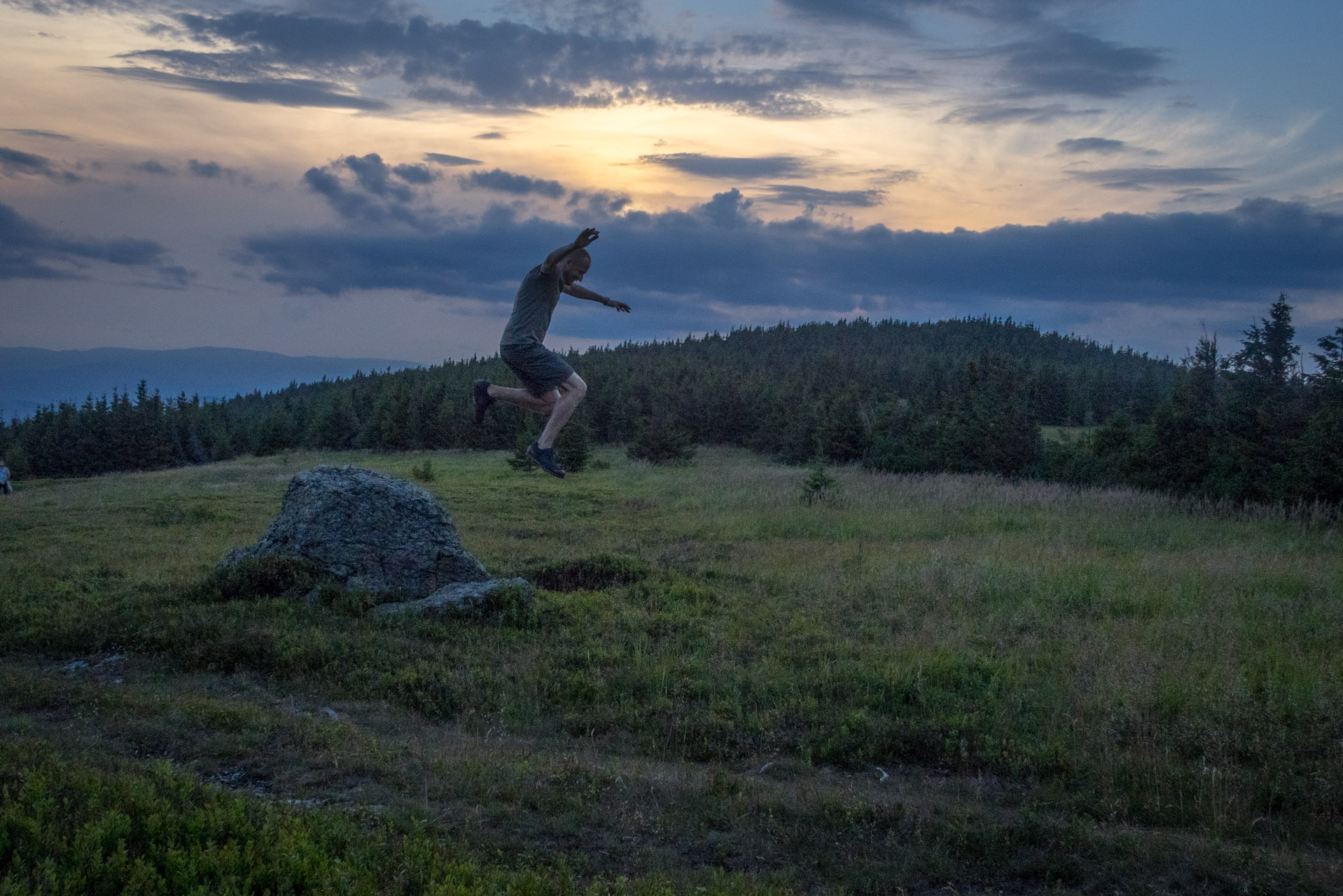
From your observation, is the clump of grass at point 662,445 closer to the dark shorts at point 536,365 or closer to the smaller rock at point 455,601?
the smaller rock at point 455,601

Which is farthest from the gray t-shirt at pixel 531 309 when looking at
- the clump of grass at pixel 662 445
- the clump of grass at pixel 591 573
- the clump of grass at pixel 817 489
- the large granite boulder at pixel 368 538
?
the clump of grass at pixel 662 445

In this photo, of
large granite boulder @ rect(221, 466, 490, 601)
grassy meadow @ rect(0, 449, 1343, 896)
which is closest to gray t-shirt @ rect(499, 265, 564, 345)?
grassy meadow @ rect(0, 449, 1343, 896)

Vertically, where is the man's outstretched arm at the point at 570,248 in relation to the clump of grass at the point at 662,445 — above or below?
above

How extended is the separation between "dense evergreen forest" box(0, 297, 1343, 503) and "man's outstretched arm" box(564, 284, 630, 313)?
20200 mm

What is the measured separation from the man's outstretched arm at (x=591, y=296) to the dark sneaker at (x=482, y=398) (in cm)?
151

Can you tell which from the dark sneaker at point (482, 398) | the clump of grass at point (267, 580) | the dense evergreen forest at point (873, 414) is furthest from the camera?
the dense evergreen forest at point (873, 414)

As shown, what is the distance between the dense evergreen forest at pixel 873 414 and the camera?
23938 mm

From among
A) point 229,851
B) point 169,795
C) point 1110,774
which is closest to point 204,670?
point 169,795

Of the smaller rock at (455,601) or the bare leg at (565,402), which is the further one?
the smaller rock at (455,601)

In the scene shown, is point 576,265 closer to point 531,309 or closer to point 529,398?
point 531,309

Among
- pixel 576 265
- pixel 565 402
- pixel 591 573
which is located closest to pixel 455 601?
pixel 591 573

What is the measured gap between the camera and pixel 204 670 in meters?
9.23

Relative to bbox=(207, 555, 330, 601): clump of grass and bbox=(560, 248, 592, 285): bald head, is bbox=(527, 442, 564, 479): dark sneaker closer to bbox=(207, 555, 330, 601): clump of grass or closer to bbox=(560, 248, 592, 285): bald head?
bbox=(560, 248, 592, 285): bald head

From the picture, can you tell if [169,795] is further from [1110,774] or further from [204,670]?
[1110,774]
